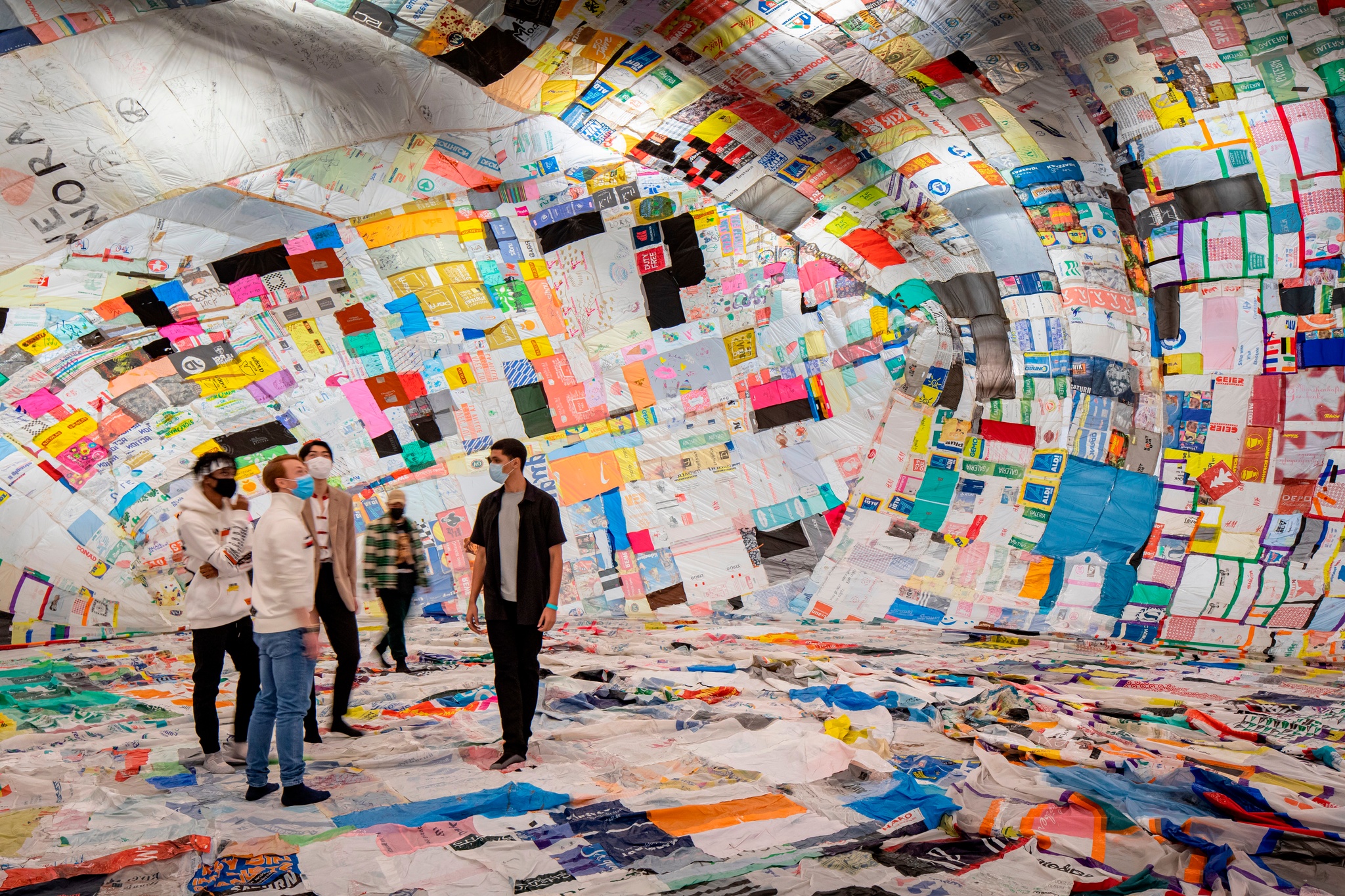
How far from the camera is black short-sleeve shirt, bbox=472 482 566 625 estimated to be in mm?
3146

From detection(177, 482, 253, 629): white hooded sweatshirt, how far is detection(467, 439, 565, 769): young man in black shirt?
2.42 feet

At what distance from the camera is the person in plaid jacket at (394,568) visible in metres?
4.52

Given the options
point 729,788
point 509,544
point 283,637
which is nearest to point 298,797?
point 283,637

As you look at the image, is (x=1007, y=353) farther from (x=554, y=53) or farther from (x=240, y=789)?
(x=240, y=789)

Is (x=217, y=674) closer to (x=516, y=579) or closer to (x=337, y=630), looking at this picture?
(x=337, y=630)

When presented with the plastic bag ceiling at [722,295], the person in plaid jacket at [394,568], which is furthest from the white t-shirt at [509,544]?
the plastic bag ceiling at [722,295]

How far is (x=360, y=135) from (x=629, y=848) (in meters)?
4.80

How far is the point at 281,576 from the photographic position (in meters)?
2.66

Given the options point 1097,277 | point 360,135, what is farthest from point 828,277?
point 360,135

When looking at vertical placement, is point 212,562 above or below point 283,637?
above

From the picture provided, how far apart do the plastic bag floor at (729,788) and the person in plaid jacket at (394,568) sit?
0.18 m

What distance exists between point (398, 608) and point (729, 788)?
7.89 ft

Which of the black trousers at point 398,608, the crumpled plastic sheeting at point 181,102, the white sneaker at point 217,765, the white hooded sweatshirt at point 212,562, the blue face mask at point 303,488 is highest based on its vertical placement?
the crumpled plastic sheeting at point 181,102

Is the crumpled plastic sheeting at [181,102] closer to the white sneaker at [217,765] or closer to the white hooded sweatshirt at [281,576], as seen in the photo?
the white hooded sweatshirt at [281,576]
